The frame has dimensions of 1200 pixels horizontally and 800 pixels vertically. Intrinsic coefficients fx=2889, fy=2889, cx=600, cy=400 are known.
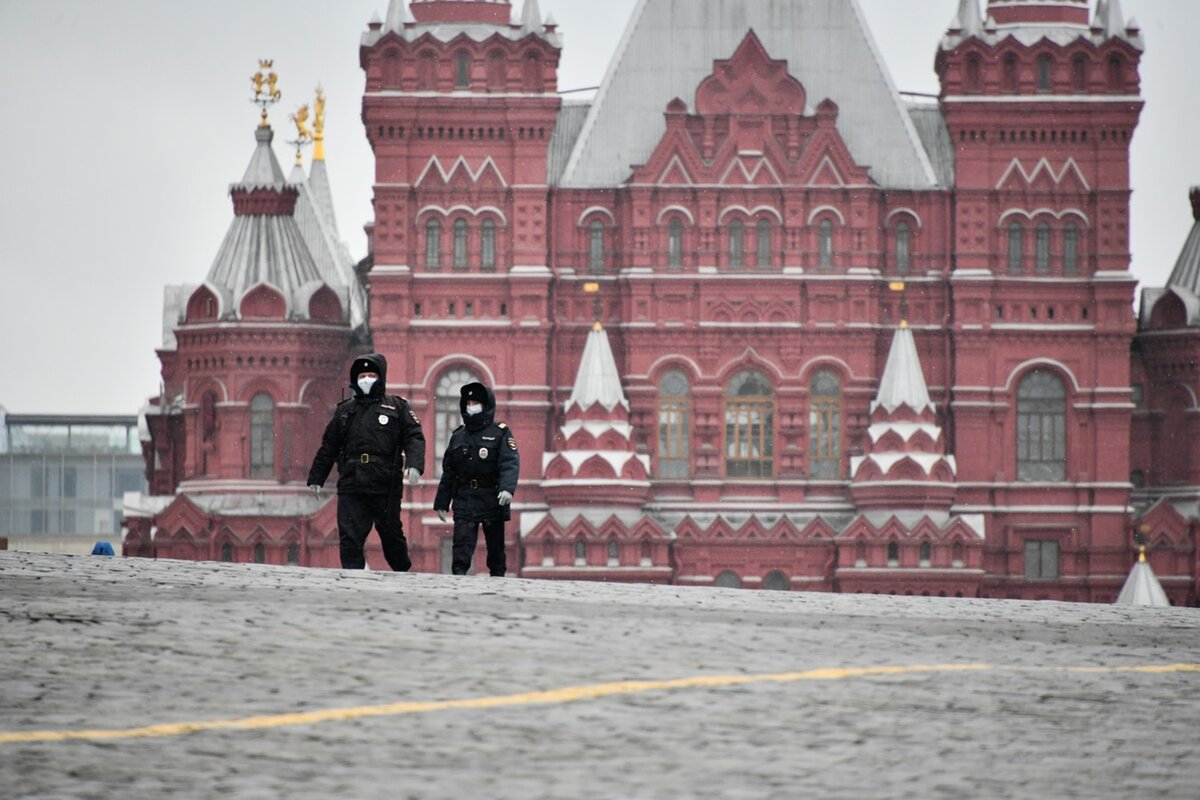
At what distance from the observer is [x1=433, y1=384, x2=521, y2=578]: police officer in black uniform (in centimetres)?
2405

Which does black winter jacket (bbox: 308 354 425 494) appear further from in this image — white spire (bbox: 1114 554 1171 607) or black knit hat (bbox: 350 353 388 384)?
white spire (bbox: 1114 554 1171 607)

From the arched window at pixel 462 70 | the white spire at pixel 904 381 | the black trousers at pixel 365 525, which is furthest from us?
the arched window at pixel 462 70

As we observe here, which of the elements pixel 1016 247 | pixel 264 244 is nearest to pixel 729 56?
pixel 1016 247

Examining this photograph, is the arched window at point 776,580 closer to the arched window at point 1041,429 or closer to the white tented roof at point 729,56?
the arched window at point 1041,429

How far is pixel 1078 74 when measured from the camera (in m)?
69.1

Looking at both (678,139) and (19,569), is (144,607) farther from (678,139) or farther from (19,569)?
(678,139)

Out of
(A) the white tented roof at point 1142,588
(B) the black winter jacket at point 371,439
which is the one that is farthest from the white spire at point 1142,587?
(B) the black winter jacket at point 371,439

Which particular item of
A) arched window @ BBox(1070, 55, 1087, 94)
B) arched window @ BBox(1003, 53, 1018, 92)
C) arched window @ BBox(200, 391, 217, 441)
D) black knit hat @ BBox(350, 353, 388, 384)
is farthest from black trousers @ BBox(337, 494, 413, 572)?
arched window @ BBox(1070, 55, 1087, 94)

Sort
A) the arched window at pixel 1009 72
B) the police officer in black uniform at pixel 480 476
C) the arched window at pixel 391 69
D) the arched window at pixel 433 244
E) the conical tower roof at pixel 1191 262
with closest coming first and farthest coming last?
the police officer in black uniform at pixel 480 476 → the arched window at pixel 433 244 → the arched window at pixel 391 69 → the arched window at pixel 1009 72 → the conical tower roof at pixel 1191 262

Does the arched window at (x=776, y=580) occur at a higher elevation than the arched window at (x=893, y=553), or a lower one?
lower

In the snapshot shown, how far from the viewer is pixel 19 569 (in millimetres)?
19625

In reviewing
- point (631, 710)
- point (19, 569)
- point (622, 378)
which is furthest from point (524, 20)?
point (631, 710)

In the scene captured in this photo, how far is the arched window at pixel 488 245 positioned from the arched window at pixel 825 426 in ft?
26.6

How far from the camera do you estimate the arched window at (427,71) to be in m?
68.2
